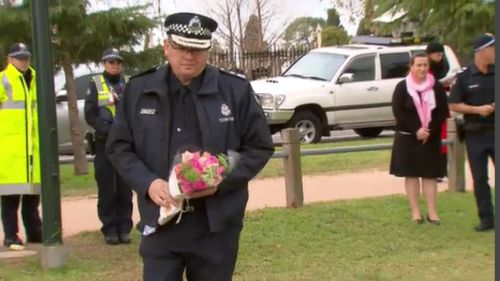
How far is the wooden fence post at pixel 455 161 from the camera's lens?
32.2 feet

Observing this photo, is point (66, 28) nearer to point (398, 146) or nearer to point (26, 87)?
point (26, 87)

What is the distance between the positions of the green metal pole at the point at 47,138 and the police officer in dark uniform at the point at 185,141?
245 centimetres

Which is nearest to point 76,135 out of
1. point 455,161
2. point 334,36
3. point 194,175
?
point 455,161

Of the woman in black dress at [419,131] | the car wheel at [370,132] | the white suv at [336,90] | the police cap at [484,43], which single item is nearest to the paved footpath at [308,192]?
the woman in black dress at [419,131]

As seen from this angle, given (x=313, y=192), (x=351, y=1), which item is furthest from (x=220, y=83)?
(x=351, y=1)

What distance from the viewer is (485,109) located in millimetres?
7551

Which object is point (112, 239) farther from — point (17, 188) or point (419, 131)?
point (419, 131)

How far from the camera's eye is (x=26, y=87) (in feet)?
23.5

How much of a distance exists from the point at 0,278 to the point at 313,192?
4634mm

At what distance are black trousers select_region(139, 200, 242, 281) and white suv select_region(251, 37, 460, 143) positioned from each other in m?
12.0

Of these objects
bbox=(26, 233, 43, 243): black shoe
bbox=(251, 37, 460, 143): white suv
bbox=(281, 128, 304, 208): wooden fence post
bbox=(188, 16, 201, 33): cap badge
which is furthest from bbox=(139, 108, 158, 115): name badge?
bbox=(251, 37, 460, 143): white suv

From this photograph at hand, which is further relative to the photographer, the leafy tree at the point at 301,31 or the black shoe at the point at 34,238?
the leafy tree at the point at 301,31

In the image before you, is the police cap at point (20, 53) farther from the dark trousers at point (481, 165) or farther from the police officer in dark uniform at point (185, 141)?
the dark trousers at point (481, 165)

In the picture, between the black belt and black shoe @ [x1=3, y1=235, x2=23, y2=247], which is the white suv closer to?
black shoe @ [x1=3, y1=235, x2=23, y2=247]
